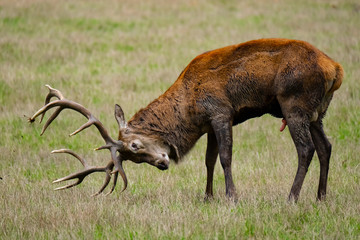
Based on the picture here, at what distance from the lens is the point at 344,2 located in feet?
76.4

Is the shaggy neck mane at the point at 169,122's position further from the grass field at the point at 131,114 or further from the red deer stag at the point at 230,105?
the grass field at the point at 131,114

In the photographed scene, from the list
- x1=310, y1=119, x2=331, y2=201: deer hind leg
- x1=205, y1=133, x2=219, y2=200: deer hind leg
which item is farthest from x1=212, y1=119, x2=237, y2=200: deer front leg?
x1=310, y1=119, x2=331, y2=201: deer hind leg

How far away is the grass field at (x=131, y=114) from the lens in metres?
6.21

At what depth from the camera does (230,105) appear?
23.9 feet

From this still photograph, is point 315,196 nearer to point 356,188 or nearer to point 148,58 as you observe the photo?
point 356,188

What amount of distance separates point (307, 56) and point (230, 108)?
3.51 ft

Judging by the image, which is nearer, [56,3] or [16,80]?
[16,80]

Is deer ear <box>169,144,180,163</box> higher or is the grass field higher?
deer ear <box>169,144,180,163</box>

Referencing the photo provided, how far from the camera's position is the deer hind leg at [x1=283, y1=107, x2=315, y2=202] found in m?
7.00

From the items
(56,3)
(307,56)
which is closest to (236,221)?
(307,56)

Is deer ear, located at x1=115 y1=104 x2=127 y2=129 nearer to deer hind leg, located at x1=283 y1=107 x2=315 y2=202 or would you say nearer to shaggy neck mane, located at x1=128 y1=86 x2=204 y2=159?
shaggy neck mane, located at x1=128 y1=86 x2=204 y2=159

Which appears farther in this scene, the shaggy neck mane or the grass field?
the shaggy neck mane

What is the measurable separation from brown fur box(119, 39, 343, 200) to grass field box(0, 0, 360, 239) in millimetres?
683

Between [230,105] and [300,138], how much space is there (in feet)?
2.95
